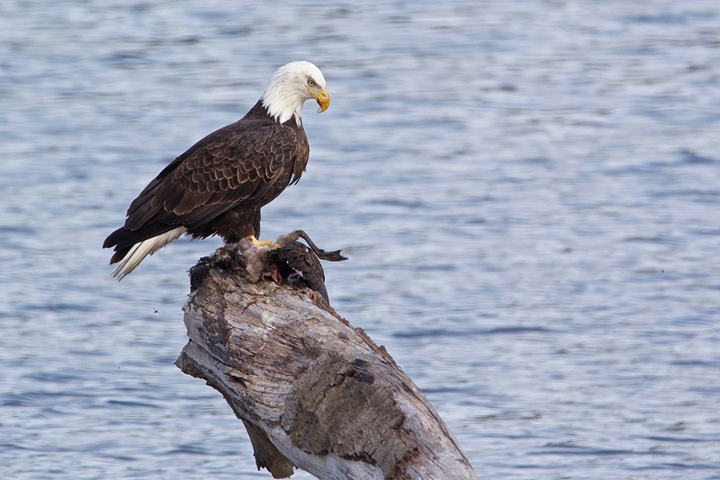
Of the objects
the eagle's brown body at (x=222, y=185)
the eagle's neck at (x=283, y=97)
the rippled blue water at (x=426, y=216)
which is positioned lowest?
the rippled blue water at (x=426, y=216)

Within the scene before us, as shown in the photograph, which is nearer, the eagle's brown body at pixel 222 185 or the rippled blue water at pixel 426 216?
the eagle's brown body at pixel 222 185

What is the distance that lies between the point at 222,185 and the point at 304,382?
2077 millimetres

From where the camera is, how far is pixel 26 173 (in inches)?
492

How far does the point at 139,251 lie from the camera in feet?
19.7

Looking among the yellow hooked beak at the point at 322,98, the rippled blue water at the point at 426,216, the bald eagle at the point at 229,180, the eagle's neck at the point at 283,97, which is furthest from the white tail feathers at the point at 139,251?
the rippled blue water at the point at 426,216

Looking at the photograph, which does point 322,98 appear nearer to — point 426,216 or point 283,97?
point 283,97

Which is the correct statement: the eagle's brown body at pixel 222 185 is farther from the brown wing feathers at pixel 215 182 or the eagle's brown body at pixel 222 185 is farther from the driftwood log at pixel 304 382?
the driftwood log at pixel 304 382

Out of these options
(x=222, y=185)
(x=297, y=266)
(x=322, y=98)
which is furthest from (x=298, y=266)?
(x=322, y=98)

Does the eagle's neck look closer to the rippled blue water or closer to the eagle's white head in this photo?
the eagle's white head

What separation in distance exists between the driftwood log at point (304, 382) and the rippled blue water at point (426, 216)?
7.18ft

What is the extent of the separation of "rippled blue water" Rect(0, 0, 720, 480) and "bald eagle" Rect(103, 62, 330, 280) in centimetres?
147

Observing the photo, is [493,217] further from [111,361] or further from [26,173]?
[26,173]

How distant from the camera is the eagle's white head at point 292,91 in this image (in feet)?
21.0

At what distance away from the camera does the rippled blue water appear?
24.2ft
